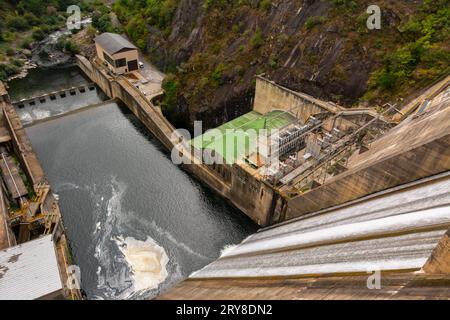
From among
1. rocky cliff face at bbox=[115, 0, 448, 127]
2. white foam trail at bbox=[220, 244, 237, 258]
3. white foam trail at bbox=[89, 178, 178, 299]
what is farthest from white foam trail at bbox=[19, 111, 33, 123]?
white foam trail at bbox=[220, 244, 237, 258]

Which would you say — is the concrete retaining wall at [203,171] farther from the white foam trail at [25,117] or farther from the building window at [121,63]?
the white foam trail at [25,117]

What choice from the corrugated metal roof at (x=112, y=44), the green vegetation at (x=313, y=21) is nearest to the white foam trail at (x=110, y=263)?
the corrugated metal roof at (x=112, y=44)

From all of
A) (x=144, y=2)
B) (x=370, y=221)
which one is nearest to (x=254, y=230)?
(x=370, y=221)

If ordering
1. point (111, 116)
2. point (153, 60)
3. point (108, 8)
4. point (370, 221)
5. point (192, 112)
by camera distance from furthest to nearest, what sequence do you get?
point (108, 8), point (153, 60), point (111, 116), point (192, 112), point (370, 221)

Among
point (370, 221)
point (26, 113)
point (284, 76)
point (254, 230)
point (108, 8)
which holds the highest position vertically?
point (108, 8)

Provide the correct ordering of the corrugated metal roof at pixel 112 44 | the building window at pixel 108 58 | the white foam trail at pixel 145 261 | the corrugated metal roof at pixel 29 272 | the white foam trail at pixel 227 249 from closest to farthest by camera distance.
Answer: the corrugated metal roof at pixel 29 272, the white foam trail at pixel 145 261, the white foam trail at pixel 227 249, the corrugated metal roof at pixel 112 44, the building window at pixel 108 58

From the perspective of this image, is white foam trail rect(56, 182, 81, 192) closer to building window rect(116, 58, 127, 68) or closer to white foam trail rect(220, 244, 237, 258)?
white foam trail rect(220, 244, 237, 258)
